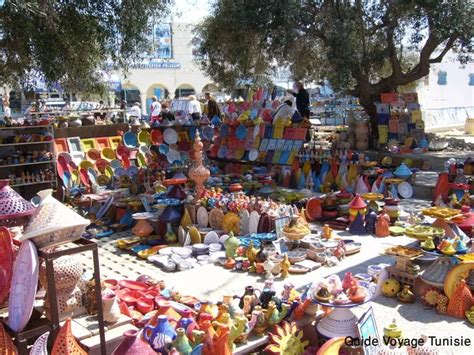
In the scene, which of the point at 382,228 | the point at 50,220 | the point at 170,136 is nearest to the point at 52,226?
the point at 50,220

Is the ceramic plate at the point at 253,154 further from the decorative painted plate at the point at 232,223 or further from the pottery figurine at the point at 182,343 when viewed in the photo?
the pottery figurine at the point at 182,343

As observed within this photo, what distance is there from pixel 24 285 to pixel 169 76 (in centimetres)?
3064

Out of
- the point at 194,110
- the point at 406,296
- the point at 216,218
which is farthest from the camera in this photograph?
the point at 194,110

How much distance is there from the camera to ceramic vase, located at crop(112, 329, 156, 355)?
3072 millimetres

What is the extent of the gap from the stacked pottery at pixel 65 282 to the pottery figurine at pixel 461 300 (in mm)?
3150

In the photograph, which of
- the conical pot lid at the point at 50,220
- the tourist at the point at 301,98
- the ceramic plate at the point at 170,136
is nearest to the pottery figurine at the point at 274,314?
the conical pot lid at the point at 50,220

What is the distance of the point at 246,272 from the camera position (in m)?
5.93

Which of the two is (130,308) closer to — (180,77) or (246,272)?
(246,272)

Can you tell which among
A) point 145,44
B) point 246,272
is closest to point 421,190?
point 246,272

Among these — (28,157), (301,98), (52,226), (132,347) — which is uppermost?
(301,98)

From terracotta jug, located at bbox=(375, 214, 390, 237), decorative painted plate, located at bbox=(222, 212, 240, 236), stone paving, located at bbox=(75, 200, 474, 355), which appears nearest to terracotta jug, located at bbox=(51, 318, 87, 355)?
stone paving, located at bbox=(75, 200, 474, 355)

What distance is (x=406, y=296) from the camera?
4844 millimetres

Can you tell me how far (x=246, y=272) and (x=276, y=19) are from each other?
7.61 meters

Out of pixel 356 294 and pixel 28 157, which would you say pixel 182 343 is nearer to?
pixel 356 294
